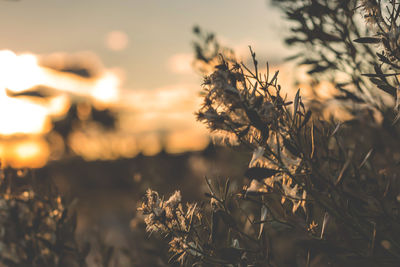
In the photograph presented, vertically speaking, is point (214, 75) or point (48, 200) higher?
point (214, 75)

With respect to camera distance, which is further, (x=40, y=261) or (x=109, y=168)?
(x=109, y=168)

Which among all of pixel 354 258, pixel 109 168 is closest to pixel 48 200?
pixel 354 258

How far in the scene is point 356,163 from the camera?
6.08 ft

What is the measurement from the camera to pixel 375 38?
181 cm

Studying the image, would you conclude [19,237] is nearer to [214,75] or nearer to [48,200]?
[48,200]

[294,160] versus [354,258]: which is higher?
[294,160]

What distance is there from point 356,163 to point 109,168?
29113 millimetres

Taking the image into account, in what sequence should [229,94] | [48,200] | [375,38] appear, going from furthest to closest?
[48,200] → [375,38] → [229,94]

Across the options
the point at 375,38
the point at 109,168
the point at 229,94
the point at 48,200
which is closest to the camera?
the point at 229,94

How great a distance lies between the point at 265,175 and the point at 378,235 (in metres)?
0.46

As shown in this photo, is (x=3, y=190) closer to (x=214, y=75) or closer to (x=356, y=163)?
(x=214, y=75)

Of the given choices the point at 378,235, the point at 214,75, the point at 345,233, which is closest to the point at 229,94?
the point at 214,75

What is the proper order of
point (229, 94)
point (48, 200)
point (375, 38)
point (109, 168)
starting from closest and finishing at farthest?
point (229, 94), point (375, 38), point (48, 200), point (109, 168)

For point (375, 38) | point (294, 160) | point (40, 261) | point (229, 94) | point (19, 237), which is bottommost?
point (40, 261)
